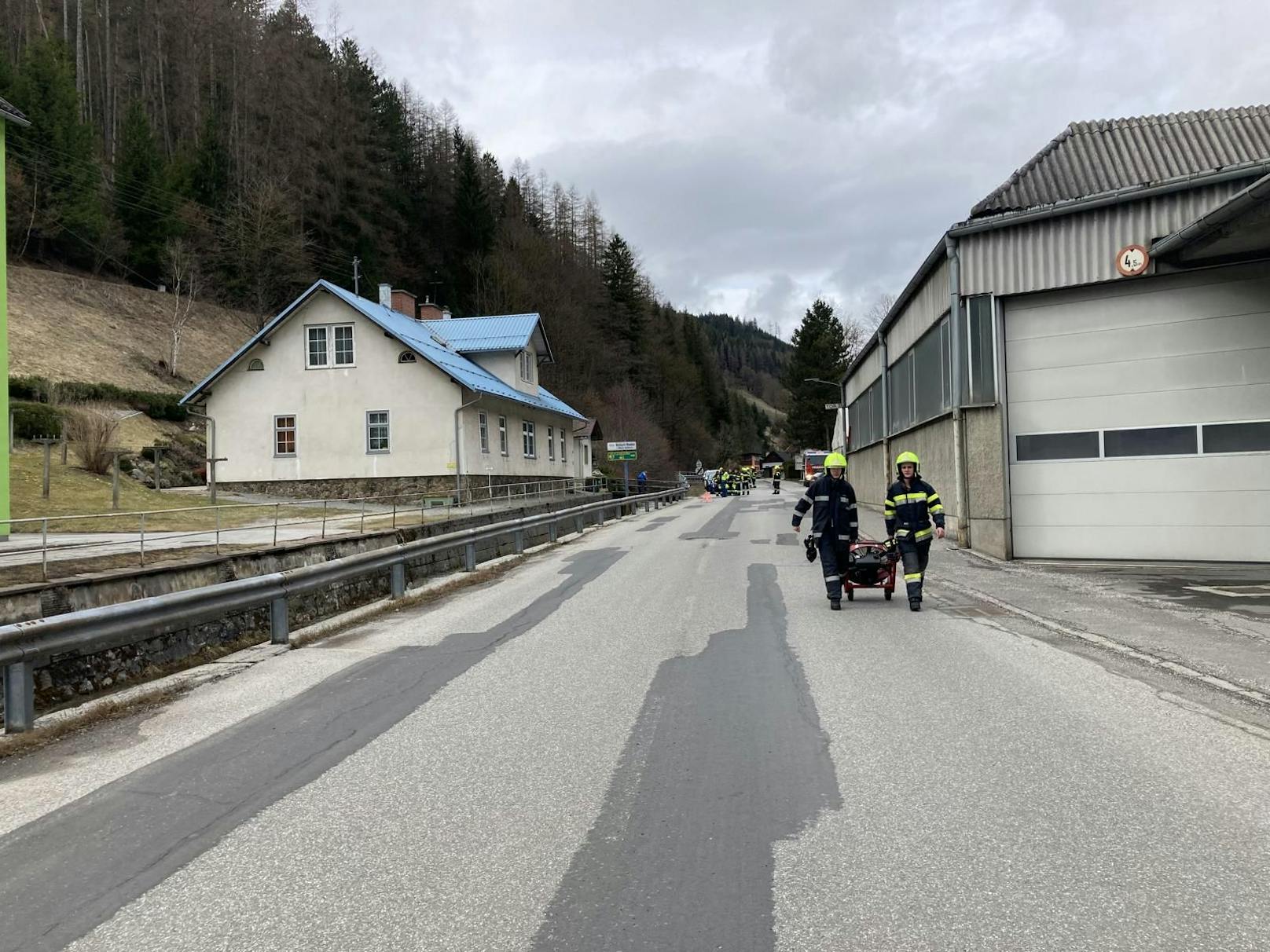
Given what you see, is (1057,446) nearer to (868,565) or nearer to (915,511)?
(868,565)

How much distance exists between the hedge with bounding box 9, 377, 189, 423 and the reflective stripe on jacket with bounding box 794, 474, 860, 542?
28496 mm

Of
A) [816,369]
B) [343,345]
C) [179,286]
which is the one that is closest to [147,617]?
[343,345]

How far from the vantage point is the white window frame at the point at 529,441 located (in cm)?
3969

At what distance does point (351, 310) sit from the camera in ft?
105

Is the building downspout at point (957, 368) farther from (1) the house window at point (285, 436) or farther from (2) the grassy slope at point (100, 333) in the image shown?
(2) the grassy slope at point (100, 333)

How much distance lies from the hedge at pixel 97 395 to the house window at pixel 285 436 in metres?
3.90

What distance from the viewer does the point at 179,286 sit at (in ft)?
150

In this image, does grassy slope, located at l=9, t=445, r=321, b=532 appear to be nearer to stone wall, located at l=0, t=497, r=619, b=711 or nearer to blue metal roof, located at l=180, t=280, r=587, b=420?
stone wall, located at l=0, t=497, r=619, b=711

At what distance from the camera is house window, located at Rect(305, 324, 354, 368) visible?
32.6 metres

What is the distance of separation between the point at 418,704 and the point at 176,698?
2.05 meters

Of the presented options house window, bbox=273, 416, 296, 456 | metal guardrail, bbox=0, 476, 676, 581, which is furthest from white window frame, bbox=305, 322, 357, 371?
metal guardrail, bbox=0, 476, 676, 581

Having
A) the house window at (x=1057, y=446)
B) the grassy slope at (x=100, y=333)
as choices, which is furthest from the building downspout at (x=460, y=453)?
the house window at (x=1057, y=446)

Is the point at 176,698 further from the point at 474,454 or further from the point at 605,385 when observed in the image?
the point at 605,385

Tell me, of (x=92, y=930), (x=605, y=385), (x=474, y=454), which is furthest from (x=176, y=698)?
(x=605, y=385)
